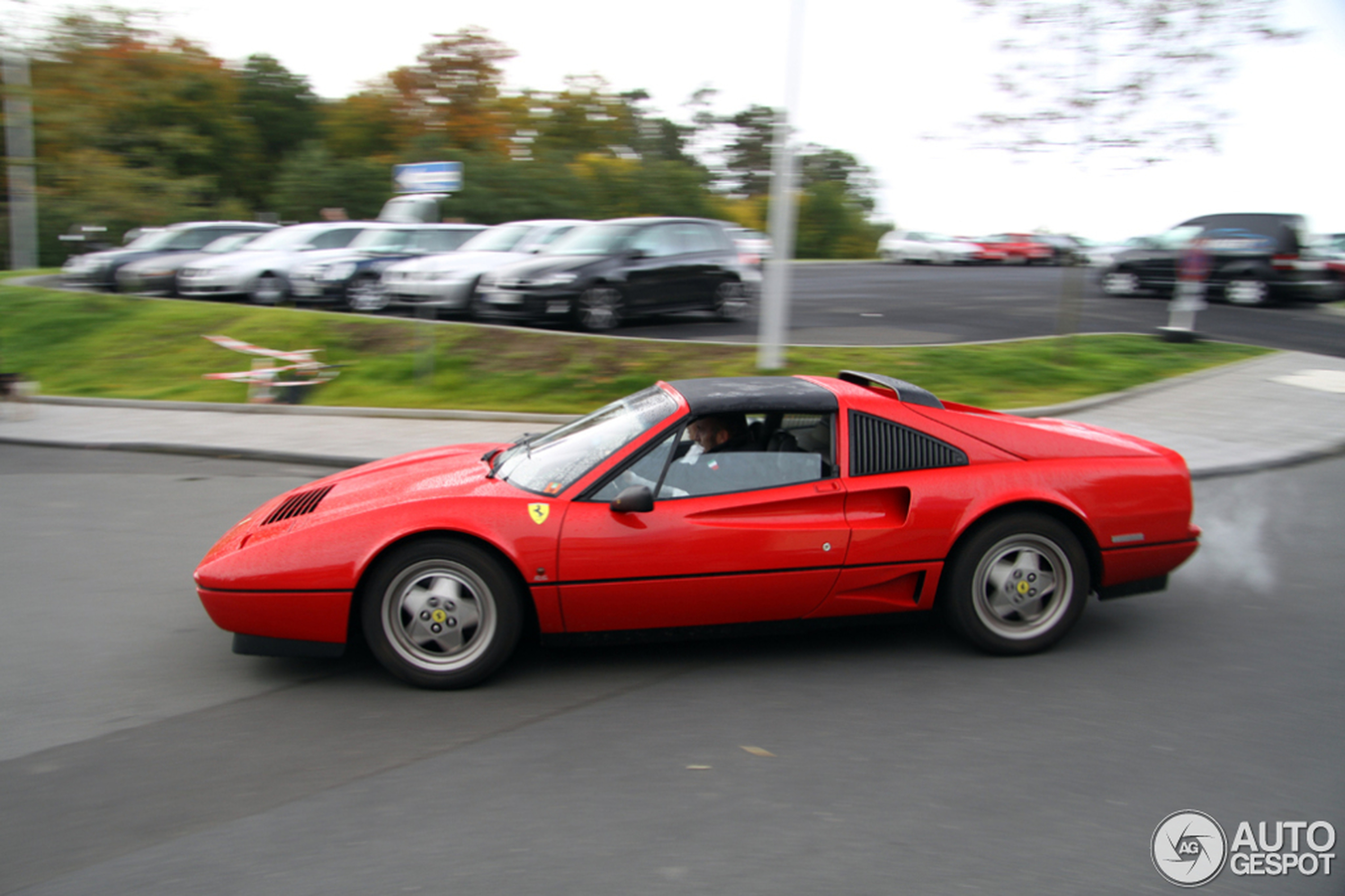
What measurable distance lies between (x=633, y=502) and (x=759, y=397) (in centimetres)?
85

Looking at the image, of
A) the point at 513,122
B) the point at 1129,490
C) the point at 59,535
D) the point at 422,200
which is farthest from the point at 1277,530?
the point at 513,122

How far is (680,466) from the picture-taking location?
4.44 m

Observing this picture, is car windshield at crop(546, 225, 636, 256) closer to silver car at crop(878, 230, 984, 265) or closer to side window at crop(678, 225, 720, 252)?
side window at crop(678, 225, 720, 252)

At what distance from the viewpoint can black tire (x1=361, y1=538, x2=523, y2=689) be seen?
4.21m

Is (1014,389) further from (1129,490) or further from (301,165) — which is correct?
(301,165)

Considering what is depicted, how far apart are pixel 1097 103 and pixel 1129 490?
8345mm

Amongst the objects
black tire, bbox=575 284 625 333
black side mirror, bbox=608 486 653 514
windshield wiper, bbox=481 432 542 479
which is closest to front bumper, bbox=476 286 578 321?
black tire, bbox=575 284 625 333

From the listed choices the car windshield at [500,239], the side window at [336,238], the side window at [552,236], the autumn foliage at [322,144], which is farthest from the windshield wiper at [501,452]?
the autumn foliage at [322,144]

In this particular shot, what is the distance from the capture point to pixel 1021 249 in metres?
38.9

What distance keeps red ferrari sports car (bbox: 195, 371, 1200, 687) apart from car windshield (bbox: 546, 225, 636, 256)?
32.8 feet

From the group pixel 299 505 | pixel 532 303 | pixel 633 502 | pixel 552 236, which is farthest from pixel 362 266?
pixel 633 502

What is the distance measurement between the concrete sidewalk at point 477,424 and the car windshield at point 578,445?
444 cm

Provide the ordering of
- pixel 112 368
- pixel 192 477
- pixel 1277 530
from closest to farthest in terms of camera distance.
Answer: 1. pixel 1277 530
2. pixel 192 477
3. pixel 112 368

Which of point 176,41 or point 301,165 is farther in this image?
point 176,41
